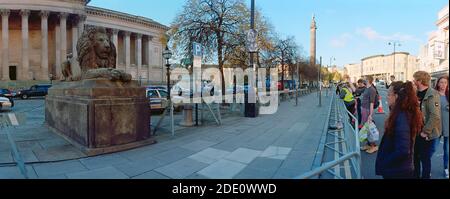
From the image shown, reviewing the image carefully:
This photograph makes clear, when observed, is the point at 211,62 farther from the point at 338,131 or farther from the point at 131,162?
the point at 131,162

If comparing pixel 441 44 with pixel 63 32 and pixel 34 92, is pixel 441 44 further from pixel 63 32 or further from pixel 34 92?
pixel 63 32

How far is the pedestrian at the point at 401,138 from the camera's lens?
3.31 meters

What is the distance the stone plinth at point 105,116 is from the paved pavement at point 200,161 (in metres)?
0.39

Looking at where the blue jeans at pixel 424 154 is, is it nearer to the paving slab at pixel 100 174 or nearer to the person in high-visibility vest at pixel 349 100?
the paving slab at pixel 100 174

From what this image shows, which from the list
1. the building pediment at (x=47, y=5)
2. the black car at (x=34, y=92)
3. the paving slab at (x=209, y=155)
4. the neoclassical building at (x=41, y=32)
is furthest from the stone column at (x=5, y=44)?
the paving slab at (x=209, y=155)

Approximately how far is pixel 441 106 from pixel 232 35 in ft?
41.8

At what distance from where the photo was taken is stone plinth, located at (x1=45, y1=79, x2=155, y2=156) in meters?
5.73

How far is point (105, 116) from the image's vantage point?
586 cm

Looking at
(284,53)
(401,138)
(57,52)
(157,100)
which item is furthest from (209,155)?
(57,52)

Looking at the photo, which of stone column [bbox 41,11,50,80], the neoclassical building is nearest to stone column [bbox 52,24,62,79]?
the neoclassical building

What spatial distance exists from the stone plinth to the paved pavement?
15.5 inches

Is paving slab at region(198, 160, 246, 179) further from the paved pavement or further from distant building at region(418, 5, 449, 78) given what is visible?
distant building at region(418, 5, 449, 78)
